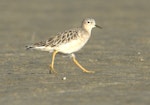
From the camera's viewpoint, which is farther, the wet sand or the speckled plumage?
the speckled plumage

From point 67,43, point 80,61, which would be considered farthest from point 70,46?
point 80,61

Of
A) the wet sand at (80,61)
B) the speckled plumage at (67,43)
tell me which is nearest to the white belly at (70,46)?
the speckled plumage at (67,43)

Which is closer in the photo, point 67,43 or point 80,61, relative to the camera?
point 67,43

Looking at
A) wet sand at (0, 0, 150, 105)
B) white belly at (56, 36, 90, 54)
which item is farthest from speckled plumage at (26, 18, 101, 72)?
wet sand at (0, 0, 150, 105)

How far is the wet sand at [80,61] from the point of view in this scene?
9.97m

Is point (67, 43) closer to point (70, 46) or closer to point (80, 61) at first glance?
point (70, 46)

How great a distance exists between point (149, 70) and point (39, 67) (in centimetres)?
257

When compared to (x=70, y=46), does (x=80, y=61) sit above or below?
below

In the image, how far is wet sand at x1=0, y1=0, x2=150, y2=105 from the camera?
9969mm

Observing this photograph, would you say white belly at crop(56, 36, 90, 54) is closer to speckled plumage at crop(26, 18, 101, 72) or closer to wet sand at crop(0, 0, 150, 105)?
speckled plumage at crop(26, 18, 101, 72)

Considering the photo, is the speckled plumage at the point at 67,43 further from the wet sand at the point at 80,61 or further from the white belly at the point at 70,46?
the wet sand at the point at 80,61

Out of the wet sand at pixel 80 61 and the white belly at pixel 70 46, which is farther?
the white belly at pixel 70 46

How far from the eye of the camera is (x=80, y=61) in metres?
14.4

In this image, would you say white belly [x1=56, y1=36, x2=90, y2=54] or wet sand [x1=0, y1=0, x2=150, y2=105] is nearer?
wet sand [x1=0, y1=0, x2=150, y2=105]
